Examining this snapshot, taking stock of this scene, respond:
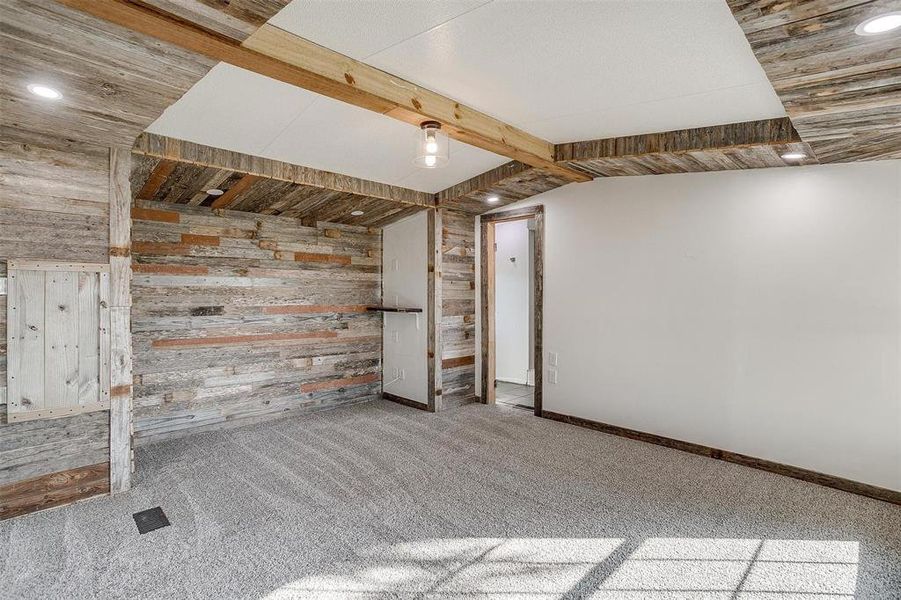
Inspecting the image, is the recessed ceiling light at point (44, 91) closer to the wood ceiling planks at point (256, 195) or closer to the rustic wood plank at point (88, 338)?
the wood ceiling planks at point (256, 195)

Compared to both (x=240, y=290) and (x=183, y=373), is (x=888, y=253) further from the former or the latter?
(x=183, y=373)

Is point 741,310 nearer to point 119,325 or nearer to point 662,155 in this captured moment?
point 662,155

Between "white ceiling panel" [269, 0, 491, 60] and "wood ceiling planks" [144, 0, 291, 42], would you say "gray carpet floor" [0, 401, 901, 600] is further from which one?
"white ceiling panel" [269, 0, 491, 60]

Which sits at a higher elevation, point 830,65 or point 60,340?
point 830,65

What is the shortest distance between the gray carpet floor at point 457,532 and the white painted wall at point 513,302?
2979mm

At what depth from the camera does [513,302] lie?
6.94 metres

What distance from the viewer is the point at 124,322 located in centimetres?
307

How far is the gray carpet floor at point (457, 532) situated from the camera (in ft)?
7.03

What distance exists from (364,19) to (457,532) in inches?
101

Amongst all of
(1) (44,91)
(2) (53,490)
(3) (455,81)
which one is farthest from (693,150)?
(2) (53,490)

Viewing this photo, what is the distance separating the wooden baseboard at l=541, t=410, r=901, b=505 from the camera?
10.1 feet

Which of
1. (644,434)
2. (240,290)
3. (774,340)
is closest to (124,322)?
(240,290)

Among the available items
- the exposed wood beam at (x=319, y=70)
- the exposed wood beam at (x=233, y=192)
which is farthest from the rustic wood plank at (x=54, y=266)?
the exposed wood beam at (x=319, y=70)

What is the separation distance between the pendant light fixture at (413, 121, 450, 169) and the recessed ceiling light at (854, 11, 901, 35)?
1950 millimetres
